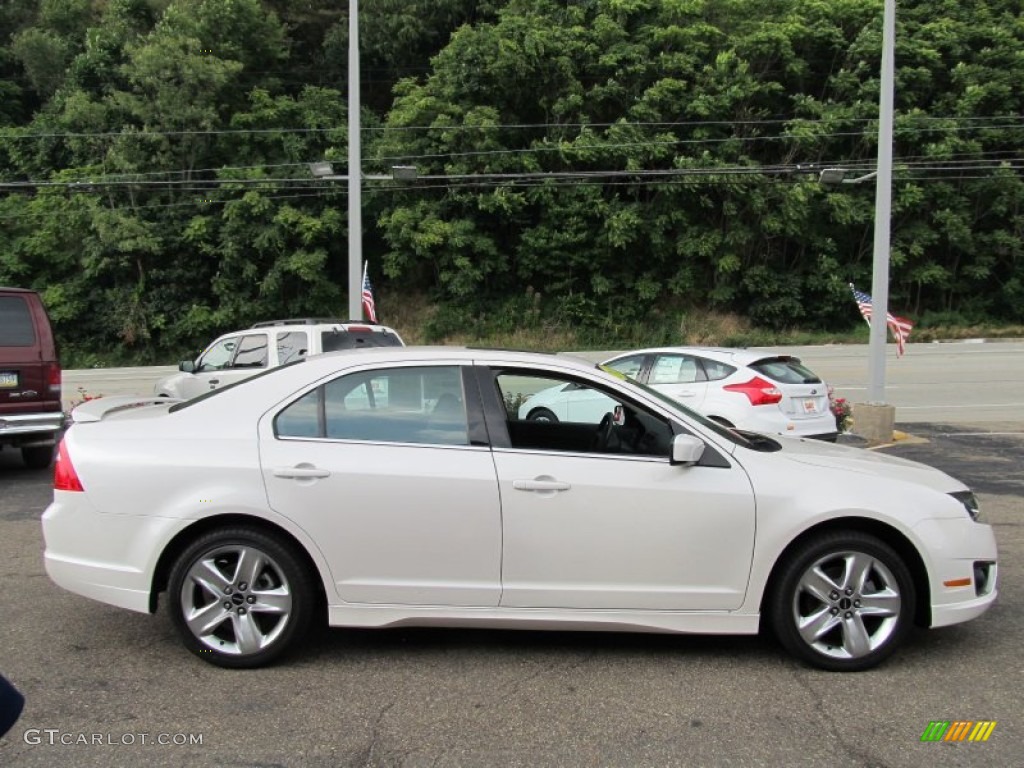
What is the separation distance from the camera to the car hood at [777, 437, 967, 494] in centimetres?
417

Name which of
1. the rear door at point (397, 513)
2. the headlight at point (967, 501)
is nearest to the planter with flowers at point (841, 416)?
the headlight at point (967, 501)

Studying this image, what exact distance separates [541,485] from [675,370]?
7.18 m

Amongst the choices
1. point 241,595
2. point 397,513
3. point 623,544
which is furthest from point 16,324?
point 623,544

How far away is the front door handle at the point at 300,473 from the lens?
4.00 m

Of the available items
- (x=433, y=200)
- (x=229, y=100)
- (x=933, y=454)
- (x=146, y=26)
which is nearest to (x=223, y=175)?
(x=229, y=100)

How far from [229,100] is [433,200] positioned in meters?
10.1

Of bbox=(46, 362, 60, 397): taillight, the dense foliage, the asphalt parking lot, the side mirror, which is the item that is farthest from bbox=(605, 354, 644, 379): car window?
the dense foliage

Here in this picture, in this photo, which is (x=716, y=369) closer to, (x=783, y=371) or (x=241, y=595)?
(x=783, y=371)

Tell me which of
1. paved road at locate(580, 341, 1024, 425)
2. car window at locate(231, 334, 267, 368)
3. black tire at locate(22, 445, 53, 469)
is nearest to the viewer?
black tire at locate(22, 445, 53, 469)

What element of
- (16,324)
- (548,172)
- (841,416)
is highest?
(548,172)

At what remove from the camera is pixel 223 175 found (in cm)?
3200

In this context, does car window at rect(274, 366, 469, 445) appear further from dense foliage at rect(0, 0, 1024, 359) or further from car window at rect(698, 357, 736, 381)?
dense foliage at rect(0, 0, 1024, 359)

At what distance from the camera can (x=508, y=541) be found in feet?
13.0

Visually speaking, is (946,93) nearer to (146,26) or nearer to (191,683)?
(146,26)
